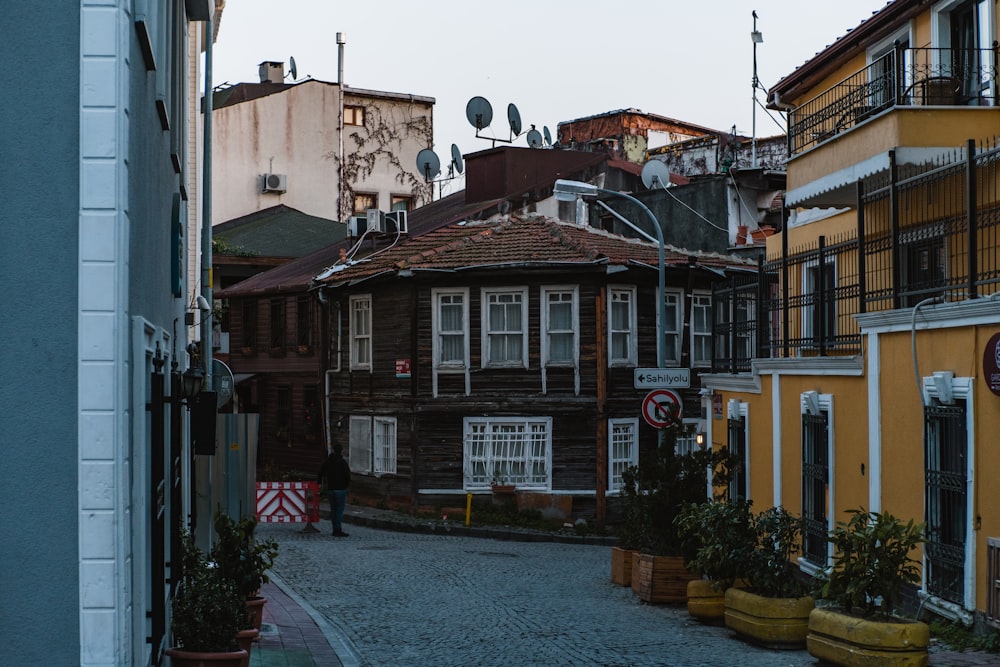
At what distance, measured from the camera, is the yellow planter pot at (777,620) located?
42.0ft

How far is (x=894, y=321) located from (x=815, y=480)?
10.1ft

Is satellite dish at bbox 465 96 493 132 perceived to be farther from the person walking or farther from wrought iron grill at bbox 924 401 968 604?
wrought iron grill at bbox 924 401 968 604

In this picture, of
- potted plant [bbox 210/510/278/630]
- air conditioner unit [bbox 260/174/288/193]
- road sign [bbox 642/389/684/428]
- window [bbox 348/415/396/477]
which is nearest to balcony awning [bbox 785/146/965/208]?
road sign [bbox 642/389/684/428]

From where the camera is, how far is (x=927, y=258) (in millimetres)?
17203

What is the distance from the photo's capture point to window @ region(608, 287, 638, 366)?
29.3 m

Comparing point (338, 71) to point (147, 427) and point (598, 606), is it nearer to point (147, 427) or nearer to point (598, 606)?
point (598, 606)

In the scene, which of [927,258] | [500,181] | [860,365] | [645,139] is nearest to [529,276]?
[500,181]

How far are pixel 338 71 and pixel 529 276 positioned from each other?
23999mm

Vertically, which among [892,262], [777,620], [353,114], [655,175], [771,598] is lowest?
[777,620]

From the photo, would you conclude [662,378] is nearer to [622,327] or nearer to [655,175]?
[622,327]

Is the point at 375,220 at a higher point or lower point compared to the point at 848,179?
higher

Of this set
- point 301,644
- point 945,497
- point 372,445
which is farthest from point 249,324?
point 945,497

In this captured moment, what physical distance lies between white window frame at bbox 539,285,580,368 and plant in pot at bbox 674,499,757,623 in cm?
1434

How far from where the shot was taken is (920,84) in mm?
17594
